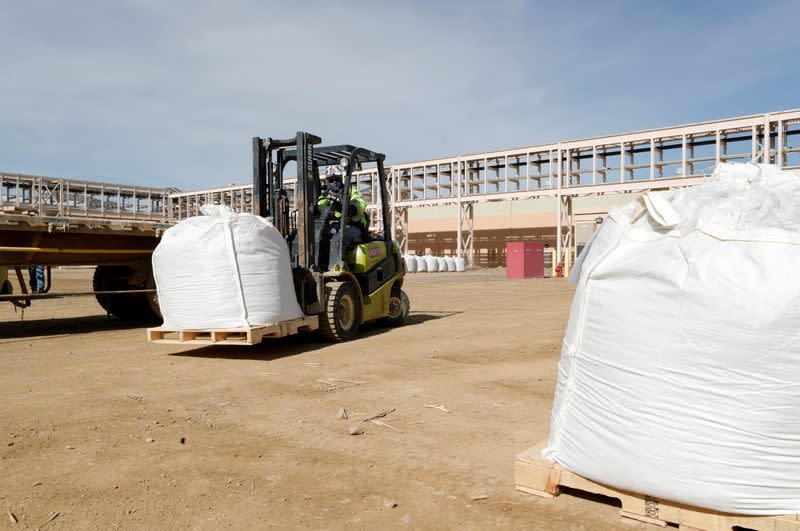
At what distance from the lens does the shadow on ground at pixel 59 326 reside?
10.6 metres

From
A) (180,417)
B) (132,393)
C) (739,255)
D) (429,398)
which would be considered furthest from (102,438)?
(739,255)

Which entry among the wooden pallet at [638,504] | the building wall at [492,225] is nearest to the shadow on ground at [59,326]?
the wooden pallet at [638,504]

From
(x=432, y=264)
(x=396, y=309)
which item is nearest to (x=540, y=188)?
(x=432, y=264)

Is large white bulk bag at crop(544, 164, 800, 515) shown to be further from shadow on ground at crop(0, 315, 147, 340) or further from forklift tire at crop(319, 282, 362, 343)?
shadow on ground at crop(0, 315, 147, 340)

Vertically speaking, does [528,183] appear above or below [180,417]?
above

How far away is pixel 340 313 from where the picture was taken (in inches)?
363

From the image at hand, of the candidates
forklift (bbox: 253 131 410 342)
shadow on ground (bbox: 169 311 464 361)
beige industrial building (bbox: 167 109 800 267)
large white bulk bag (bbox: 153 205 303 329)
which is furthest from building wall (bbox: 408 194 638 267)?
large white bulk bag (bbox: 153 205 303 329)

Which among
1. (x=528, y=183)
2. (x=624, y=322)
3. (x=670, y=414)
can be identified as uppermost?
(x=528, y=183)

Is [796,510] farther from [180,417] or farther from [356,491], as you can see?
[180,417]

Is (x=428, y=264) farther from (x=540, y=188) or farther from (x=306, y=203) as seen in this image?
(x=306, y=203)

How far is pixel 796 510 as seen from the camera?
9.17 ft

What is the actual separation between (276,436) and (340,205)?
17.9ft

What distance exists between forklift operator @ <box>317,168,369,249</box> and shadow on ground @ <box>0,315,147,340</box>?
14.3ft

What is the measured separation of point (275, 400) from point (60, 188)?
51508 millimetres
